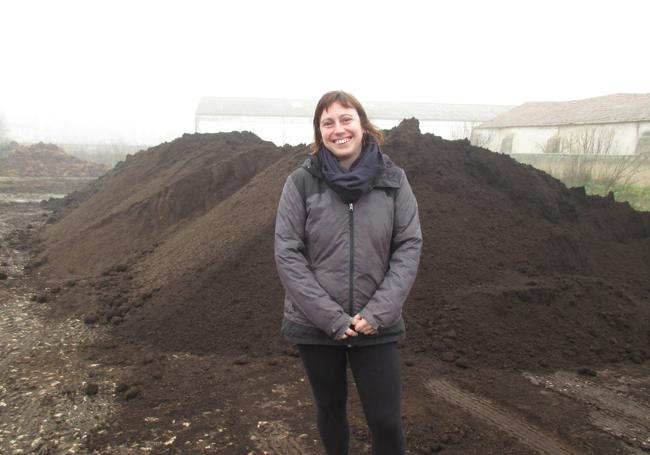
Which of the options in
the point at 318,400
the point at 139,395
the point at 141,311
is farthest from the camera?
the point at 141,311

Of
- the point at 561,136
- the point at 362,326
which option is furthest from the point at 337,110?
the point at 561,136

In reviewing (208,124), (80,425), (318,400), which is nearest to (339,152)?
(318,400)

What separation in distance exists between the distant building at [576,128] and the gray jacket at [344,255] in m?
16.1

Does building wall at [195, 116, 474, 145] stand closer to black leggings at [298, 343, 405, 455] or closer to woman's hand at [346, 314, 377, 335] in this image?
black leggings at [298, 343, 405, 455]

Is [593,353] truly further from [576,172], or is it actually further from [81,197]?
[81,197]

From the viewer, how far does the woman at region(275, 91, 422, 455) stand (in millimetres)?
2135

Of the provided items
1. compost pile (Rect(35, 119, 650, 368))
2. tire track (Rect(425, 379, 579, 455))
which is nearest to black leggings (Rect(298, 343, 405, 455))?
tire track (Rect(425, 379, 579, 455))

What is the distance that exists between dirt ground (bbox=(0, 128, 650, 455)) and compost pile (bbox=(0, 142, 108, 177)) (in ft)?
67.8

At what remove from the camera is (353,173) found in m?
2.19

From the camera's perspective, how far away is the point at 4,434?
3338mm

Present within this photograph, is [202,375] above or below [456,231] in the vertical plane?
below

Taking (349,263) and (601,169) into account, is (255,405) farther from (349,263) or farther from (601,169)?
(601,169)

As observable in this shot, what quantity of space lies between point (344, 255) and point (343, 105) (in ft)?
2.12

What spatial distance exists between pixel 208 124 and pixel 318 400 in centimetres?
3369
